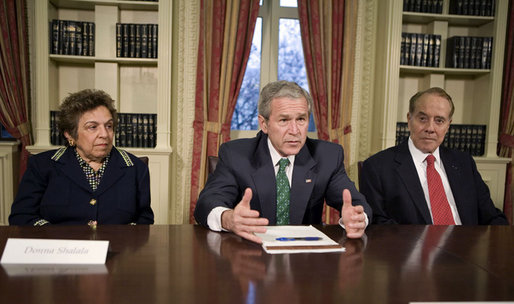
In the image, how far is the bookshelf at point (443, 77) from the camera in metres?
4.09

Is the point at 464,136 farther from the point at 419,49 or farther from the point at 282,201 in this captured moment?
the point at 282,201

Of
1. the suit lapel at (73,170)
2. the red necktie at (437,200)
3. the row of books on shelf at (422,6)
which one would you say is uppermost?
the row of books on shelf at (422,6)

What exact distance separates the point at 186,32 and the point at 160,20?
34cm

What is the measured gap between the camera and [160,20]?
12.7ft

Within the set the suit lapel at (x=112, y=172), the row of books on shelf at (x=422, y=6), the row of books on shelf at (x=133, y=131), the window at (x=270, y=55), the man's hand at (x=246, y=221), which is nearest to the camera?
the man's hand at (x=246, y=221)

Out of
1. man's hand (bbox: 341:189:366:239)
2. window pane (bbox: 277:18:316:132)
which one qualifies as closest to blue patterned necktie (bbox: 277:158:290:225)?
man's hand (bbox: 341:189:366:239)

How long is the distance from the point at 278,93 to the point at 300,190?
0.46m

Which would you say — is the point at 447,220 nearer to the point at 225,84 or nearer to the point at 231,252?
the point at 231,252

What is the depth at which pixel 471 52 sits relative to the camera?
13.7 ft

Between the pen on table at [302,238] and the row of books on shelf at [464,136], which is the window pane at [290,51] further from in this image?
the pen on table at [302,238]

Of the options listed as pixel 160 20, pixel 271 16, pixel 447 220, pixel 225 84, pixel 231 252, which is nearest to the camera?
pixel 231 252

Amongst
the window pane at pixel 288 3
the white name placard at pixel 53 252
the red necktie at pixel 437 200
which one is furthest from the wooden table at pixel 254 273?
the window pane at pixel 288 3

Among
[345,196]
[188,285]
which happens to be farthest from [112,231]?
[345,196]

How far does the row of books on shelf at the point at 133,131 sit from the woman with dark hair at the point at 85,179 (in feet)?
6.11
